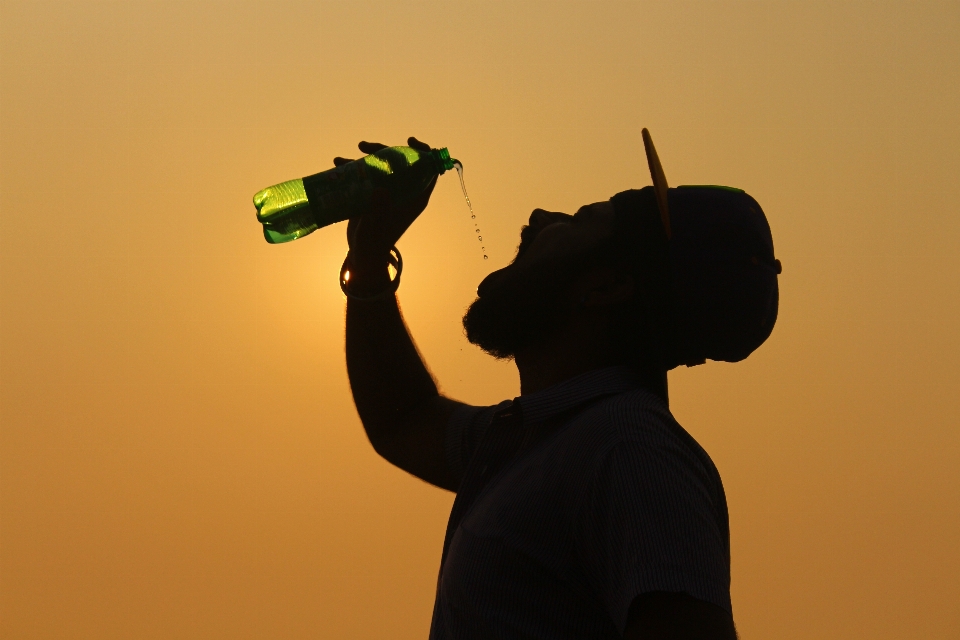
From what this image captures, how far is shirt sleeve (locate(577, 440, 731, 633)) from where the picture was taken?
2.15 ft

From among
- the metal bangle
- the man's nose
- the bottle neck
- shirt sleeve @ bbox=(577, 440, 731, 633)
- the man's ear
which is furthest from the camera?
the bottle neck

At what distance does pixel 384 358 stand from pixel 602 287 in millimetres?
390

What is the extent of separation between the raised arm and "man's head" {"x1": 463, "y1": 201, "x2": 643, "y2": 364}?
0.65 ft

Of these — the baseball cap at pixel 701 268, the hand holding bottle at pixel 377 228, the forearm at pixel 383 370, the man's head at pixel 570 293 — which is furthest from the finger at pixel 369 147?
the baseball cap at pixel 701 268

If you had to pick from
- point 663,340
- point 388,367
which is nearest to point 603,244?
point 663,340

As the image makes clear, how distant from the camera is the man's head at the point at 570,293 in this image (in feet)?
3.45

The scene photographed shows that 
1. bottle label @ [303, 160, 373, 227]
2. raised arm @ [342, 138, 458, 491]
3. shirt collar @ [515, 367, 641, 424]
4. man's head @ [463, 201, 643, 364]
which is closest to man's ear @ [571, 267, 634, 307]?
man's head @ [463, 201, 643, 364]

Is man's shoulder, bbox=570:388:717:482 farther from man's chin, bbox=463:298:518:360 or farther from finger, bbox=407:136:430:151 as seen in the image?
finger, bbox=407:136:430:151

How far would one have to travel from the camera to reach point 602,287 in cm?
106

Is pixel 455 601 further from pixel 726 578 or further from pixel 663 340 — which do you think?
pixel 663 340

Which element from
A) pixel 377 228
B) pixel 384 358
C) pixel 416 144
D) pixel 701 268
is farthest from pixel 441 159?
pixel 701 268

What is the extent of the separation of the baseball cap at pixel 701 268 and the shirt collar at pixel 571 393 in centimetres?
9

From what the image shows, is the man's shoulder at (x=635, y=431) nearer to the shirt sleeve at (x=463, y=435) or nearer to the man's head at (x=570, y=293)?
the man's head at (x=570, y=293)

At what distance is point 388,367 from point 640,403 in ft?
1.80
